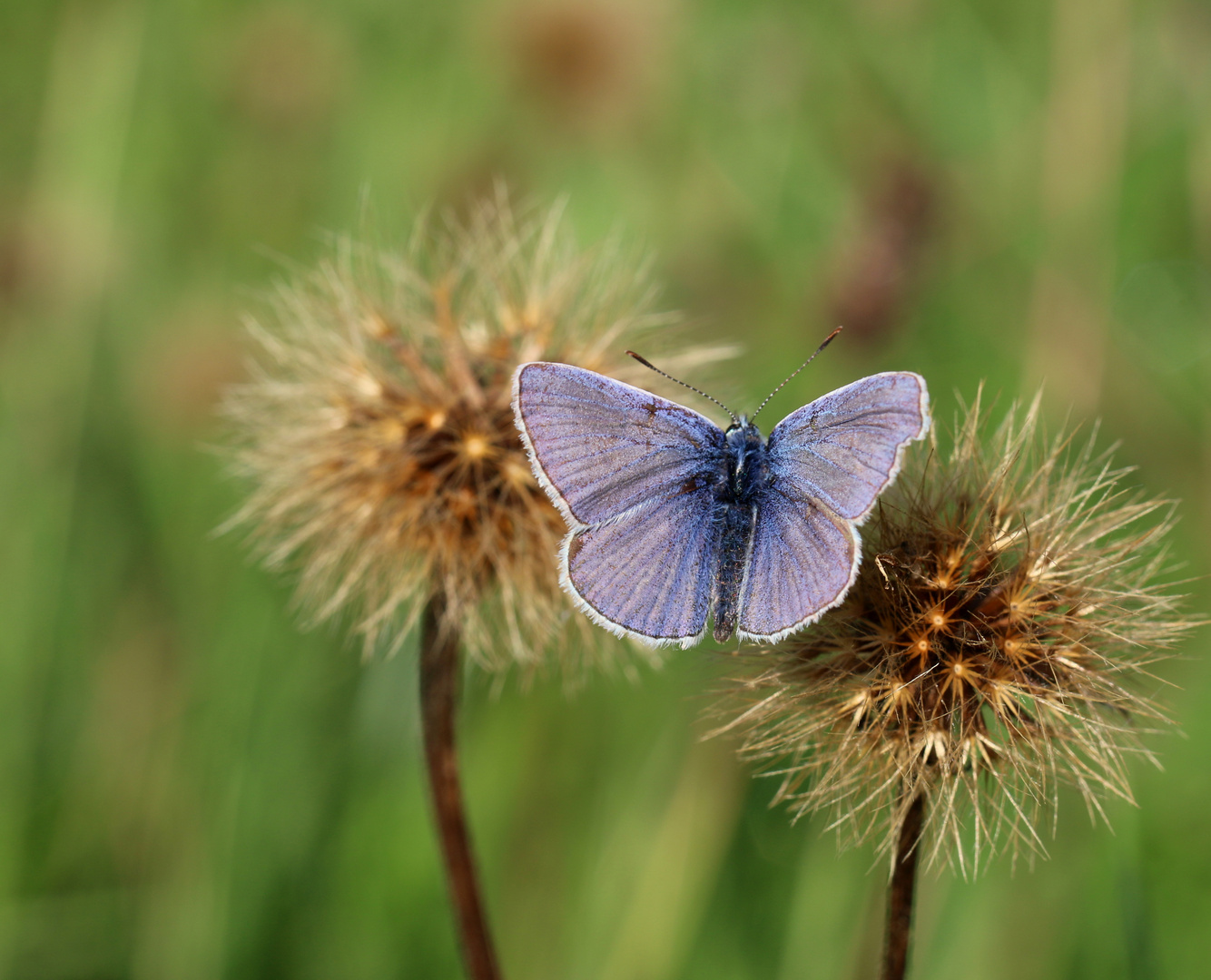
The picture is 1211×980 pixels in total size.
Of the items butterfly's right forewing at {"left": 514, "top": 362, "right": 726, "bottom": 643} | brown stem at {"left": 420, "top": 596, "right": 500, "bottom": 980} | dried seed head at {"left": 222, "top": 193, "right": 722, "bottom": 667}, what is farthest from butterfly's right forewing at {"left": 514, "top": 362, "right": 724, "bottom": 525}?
brown stem at {"left": 420, "top": 596, "right": 500, "bottom": 980}

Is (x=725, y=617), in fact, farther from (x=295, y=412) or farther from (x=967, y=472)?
(x=295, y=412)

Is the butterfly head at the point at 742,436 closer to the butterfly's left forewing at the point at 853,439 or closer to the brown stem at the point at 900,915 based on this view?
the butterfly's left forewing at the point at 853,439

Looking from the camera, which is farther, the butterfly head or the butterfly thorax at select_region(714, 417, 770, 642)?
the butterfly head

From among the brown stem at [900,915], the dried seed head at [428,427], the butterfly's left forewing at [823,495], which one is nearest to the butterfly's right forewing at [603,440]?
the butterfly's left forewing at [823,495]

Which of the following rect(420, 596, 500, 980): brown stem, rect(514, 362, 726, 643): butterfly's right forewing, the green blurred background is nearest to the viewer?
rect(514, 362, 726, 643): butterfly's right forewing

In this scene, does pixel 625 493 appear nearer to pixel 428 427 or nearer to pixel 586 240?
pixel 428 427

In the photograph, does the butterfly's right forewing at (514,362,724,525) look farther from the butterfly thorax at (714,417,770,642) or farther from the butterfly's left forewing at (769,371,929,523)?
the butterfly's left forewing at (769,371,929,523)

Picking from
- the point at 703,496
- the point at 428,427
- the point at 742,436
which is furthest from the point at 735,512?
the point at 428,427

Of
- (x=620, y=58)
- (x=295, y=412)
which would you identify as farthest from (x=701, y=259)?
(x=295, y=412)
